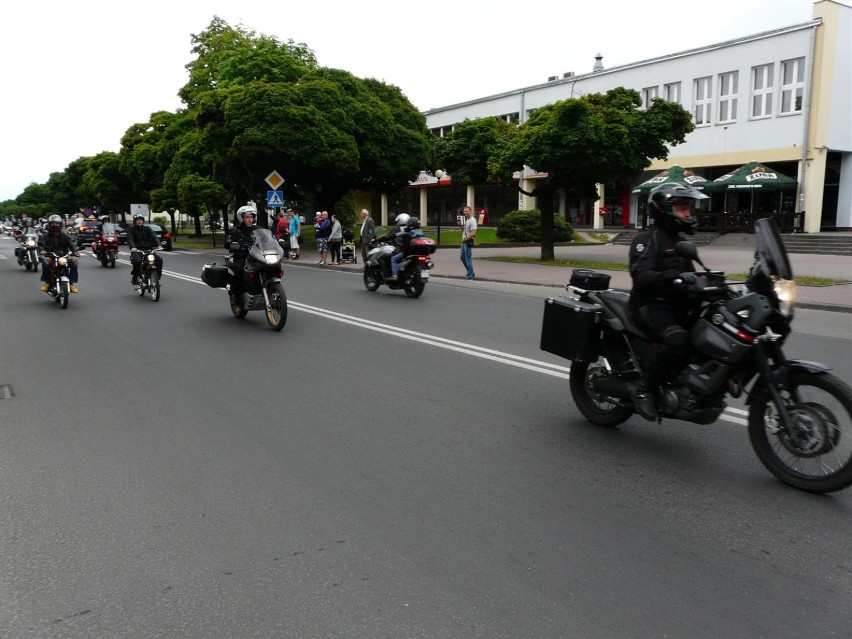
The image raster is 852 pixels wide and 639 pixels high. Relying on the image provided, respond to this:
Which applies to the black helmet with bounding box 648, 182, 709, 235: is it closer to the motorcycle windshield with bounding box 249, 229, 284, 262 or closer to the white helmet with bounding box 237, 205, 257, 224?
the motorcycle windshield with bounding box 249, 229, 284, 262

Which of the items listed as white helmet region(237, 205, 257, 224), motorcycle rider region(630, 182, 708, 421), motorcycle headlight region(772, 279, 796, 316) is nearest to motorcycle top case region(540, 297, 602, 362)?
motorcycle rider region(630, 182, 708, 421)

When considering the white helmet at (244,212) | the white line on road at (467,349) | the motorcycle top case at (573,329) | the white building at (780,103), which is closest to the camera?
the motorcycle top case at (573,329)

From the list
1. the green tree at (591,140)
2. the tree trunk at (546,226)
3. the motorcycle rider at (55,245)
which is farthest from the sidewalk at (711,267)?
the motorcycle rider at (55,245)

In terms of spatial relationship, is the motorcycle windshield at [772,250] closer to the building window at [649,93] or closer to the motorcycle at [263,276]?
the motorcycle at [263,276]

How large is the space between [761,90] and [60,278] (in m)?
33.0

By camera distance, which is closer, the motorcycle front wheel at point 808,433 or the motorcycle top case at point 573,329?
the motorcycle front wheel at point 808,433

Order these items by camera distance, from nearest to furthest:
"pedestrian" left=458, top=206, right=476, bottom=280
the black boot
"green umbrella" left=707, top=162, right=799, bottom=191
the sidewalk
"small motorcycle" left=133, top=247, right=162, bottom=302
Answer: the black boot < the sidewalk < "small motorcycle" left=133, top=247, right=162, bottom=302 < "pedestrian" left=458, top=206, right=476, bottom=280 < "green umbrella" left=707, top=162, right=799, bottom=191

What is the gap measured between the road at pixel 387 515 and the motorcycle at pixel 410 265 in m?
6.96

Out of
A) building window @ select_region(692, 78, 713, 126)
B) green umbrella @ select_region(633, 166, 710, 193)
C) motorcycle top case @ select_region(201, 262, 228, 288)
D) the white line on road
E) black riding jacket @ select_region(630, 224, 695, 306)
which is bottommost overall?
the white line on road

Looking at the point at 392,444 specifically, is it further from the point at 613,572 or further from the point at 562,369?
the point at 562,369

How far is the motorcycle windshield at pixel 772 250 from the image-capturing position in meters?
4.03

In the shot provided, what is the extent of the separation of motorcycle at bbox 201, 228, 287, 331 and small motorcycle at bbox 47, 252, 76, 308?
3.87 meters

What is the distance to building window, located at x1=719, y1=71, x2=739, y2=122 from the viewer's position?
36.6m

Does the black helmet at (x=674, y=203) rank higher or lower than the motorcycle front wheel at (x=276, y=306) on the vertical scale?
higher
